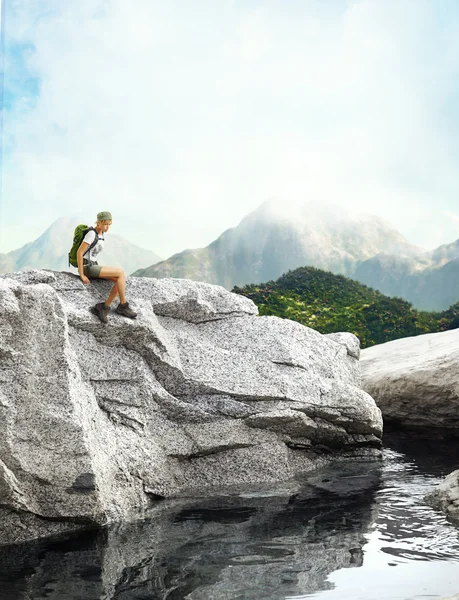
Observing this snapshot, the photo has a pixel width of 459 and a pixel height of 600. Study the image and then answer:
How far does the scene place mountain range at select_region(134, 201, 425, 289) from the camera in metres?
72.4

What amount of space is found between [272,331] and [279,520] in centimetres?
468

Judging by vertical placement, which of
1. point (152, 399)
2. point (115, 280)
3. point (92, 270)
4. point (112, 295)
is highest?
point (92, 270)

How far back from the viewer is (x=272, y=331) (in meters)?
13.7

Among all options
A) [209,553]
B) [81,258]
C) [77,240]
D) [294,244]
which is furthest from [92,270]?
[294,244]

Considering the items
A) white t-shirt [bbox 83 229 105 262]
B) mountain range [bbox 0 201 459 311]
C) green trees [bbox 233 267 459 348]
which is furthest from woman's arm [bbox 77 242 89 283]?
mountain range [bbox 0 201 459 311]

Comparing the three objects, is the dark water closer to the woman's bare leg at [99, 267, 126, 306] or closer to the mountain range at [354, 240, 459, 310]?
the woman's bare leg at [99, 267, 126, 306]

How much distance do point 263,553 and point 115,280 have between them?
17.9 feet

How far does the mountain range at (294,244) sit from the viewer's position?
72.4 meters

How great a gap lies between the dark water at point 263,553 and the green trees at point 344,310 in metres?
17.7

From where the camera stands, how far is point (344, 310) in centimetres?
3025

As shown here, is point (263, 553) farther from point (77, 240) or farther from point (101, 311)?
point (77, 240)

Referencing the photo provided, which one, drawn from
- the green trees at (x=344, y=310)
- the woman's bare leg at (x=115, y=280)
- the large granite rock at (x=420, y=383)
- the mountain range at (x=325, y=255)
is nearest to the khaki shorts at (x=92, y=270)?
the woman's bare leg at (x=115, y=280)

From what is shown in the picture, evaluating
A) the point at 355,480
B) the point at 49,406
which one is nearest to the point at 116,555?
the point at 49,406

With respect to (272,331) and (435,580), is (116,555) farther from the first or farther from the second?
(272,331)
